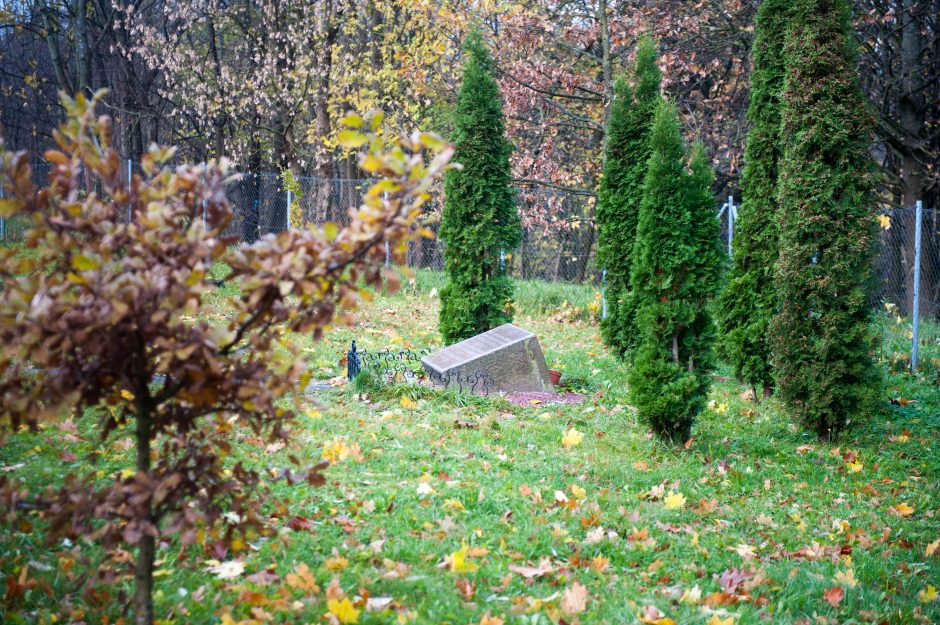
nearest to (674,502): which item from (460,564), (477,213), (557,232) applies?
(460,564)

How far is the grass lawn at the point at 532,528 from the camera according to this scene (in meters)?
3.22

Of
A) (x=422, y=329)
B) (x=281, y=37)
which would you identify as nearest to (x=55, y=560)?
(x=422, y=329)

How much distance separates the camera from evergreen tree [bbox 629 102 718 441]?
20.4 feet

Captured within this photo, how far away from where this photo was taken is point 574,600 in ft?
11.1

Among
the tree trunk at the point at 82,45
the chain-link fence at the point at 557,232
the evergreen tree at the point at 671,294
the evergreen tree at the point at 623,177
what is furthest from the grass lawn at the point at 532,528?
the tree trunk at the point at 82,45

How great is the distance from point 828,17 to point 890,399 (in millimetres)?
4314

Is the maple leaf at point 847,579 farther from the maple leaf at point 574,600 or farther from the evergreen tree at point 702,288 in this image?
the evergreen tree at point 702,288

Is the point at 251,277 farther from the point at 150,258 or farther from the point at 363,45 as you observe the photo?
the point at 363,45

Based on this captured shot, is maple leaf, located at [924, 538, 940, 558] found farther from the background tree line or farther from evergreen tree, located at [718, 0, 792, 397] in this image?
the background tree line

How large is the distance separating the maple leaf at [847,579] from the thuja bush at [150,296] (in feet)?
10.3

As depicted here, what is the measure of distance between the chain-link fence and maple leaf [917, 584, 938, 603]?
6741 mm

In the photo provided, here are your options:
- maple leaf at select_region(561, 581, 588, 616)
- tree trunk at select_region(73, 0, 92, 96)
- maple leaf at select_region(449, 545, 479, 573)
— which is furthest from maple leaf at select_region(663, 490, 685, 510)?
tree trunk at select_region(73, 0, 92, 96)

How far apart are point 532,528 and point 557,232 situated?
53.6ft

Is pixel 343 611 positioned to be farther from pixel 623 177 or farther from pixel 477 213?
pixel 623 177
